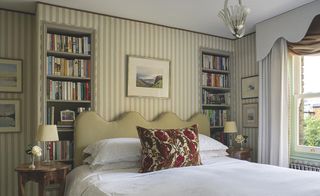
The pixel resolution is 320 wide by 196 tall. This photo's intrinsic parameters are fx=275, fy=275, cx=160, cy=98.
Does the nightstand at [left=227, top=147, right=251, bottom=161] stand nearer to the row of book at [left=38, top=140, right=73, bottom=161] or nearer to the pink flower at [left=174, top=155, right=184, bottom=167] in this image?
the pink flower at [left=174, top=155, right=184, bottom=167]

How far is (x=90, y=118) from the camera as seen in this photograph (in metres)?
3.24

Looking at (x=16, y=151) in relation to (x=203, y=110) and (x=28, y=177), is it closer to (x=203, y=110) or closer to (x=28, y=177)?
(x=28, y=177)

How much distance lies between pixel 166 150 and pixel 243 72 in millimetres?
2181

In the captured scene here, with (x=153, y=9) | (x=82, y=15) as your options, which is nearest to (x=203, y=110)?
(x=153, y=9)

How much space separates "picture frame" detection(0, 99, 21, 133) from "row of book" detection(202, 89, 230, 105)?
2541 mm

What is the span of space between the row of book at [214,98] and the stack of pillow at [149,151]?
4.27 feet

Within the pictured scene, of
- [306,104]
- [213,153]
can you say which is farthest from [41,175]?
[306,104]

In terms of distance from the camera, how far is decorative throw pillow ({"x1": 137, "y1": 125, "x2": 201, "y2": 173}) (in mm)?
2621

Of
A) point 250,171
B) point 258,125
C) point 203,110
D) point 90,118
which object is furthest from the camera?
point 203,110

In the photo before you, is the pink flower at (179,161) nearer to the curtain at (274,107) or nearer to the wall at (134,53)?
the wall at (134,53)

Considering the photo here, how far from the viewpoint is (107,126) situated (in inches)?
131

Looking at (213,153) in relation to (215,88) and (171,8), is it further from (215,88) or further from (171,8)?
(171,8)

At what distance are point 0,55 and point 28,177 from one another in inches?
60.8

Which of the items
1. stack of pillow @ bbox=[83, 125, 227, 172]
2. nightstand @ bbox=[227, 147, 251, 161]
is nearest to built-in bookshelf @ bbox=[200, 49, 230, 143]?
nightstand @ bbox=[227, 147, 251, 161]
